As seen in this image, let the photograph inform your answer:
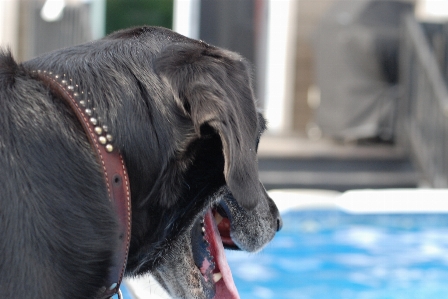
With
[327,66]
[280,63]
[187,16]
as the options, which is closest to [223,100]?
[327,66]

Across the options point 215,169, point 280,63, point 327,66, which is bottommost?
point 280,63

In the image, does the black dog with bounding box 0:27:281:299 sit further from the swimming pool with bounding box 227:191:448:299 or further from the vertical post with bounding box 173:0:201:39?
the vertical post with bounding box 173:0:201:39

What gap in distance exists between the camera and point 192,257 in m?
2.31

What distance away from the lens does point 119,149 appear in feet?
6.17

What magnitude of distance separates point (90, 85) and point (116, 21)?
7.18 m

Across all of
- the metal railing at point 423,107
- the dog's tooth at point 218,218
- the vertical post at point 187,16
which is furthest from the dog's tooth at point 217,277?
the vertical post at point 187,16

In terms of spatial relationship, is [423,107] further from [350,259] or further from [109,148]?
Answer: [109,148]

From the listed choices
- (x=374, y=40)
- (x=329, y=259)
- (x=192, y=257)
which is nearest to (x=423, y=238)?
(x=329, y=259)

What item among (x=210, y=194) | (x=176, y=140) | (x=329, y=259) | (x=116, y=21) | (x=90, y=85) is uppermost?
(x=90, y=85)

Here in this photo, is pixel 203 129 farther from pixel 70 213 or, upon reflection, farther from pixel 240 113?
pixel 70 213

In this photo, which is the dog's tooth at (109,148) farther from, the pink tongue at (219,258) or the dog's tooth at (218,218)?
the dog's tooth at (218,218)

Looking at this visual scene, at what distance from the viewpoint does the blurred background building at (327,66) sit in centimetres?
720

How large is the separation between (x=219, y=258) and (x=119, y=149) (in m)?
0.70

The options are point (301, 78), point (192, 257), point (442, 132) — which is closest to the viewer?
point (192, 257)
